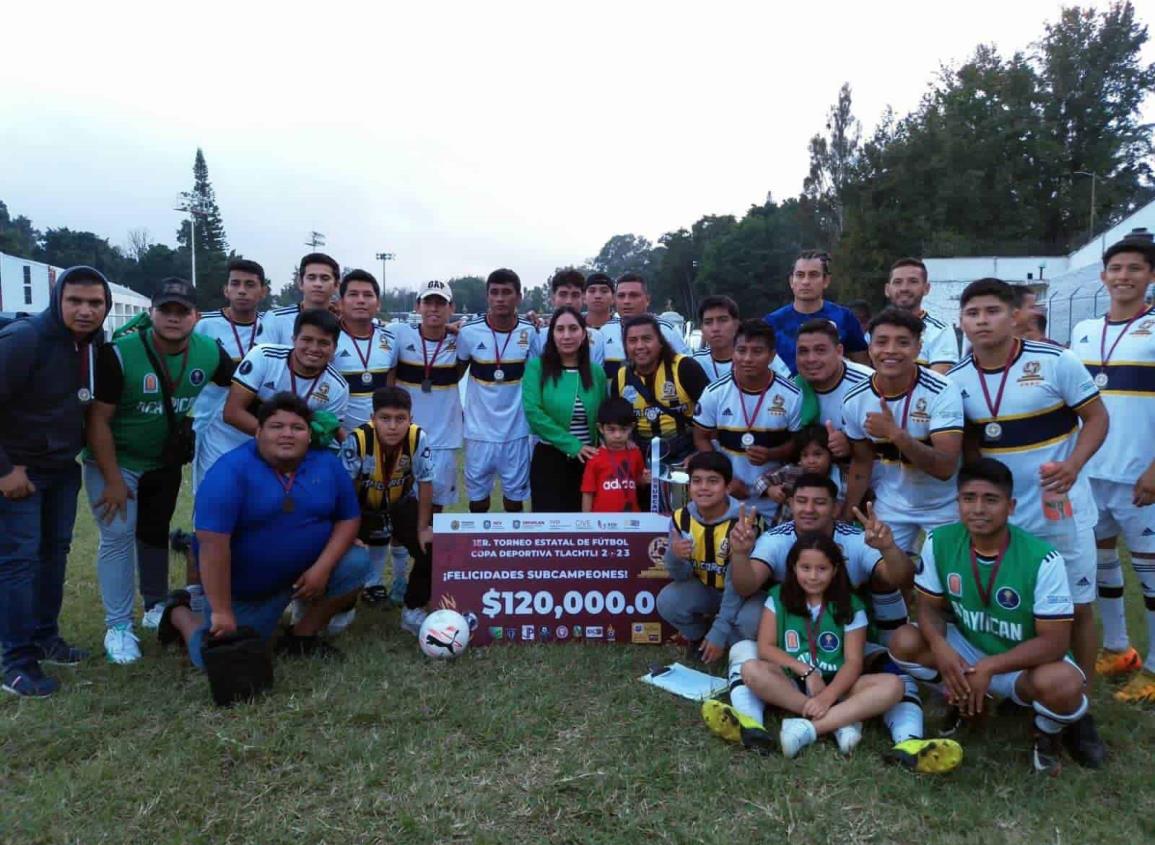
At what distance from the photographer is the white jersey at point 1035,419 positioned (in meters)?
3.95

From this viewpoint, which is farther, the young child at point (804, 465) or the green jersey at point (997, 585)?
the young child at point (804, 465)

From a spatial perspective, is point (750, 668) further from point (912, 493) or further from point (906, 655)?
point (912, 493)

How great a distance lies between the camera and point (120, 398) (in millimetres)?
4805

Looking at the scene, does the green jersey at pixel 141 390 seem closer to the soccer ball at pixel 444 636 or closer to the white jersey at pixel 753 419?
the soccer ball at pixel 444 636

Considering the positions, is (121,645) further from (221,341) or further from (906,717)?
(906,717)

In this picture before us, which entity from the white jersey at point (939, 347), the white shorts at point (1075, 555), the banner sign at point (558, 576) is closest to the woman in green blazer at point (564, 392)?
the banner sign at point (558, 576)

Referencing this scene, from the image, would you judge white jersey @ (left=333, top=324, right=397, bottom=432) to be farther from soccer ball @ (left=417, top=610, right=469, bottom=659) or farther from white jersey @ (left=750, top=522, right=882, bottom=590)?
white jersey @ (left=750, top=522, right=882, bottom=590)

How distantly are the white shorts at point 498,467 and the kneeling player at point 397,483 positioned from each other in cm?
98

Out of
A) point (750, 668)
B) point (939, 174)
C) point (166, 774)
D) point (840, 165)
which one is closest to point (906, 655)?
point (750, 668)

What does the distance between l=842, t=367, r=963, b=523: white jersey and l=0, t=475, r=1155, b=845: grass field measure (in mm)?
1129

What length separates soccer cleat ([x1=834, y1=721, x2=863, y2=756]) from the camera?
3.58m

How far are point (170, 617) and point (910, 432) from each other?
435 centimetres

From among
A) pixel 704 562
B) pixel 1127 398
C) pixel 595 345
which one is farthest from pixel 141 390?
pixel 1127 398

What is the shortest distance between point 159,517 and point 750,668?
3.85 metres
